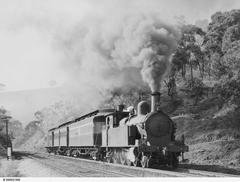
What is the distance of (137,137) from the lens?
955 centimetres

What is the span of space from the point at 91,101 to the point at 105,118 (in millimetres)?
9202

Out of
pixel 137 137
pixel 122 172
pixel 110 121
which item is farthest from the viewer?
pixel 110 121

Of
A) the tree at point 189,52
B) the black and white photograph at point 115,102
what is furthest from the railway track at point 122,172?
the tree at point 189,52

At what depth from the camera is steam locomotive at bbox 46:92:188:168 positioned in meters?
8.95

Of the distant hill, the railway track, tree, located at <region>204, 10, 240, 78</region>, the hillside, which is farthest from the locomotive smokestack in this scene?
tree, located at <region>204, 10, 240, 78</region>

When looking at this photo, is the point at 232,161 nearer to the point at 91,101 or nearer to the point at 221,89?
the point at 221,89

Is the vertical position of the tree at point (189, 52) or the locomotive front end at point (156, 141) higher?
the tree at point (189, 52)

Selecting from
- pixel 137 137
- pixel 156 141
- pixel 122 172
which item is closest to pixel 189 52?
pixel 137 137

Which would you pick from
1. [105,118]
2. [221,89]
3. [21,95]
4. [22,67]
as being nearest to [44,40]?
[22,67]

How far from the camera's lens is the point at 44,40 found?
32.8ft

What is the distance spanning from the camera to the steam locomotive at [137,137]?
8.95 meters

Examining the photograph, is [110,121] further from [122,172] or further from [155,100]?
[122,172]

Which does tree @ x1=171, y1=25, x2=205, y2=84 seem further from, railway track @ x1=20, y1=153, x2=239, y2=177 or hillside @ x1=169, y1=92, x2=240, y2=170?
railway track @ x1=20, y1=153, x2=239, y2=177

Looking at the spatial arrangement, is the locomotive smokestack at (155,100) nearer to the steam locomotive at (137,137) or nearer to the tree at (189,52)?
the steam locomotive at (137,137)
